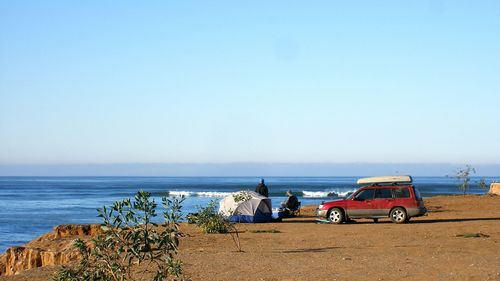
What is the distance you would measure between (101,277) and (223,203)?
22.7 meters

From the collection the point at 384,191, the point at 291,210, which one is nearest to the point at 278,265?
the point at 384,191

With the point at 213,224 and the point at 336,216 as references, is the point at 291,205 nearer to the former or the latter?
the point at 336,216

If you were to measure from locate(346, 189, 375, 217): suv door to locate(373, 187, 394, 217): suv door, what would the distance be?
19cm

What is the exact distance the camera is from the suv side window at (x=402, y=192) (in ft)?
93.4

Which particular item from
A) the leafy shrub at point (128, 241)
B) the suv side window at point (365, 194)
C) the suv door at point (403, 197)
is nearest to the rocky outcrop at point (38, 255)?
the leafy shrub at point (128, 241)

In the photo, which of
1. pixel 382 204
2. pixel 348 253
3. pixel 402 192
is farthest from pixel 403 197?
pixel 348 253

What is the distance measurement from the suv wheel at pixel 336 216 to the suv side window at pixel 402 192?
224cm

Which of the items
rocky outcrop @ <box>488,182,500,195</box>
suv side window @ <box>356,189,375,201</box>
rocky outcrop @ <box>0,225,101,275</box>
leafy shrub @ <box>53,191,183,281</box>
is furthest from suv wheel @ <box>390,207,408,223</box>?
rocky outcrop @ <box>488,182,500,195</box>

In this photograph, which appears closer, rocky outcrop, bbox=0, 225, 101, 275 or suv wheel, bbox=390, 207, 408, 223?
rocky outcrop, bbox=0, 225, 101, 275

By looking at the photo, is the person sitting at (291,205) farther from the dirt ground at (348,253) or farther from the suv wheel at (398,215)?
the suv wheel at (398,215)

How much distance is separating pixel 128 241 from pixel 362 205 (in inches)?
828

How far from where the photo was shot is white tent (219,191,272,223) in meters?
30.3

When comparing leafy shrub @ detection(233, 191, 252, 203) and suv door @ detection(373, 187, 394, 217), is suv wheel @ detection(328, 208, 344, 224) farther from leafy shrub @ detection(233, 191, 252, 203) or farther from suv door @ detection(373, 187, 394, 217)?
leafy shrub @ detection(233, 191, 252, 203)

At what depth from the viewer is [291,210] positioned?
33438mm
